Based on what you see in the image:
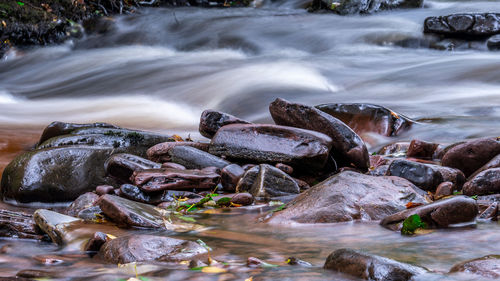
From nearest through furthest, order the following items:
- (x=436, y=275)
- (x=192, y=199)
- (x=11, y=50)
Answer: (x=436, y=275)
(x=192, y=199)
(x=11, y=50)

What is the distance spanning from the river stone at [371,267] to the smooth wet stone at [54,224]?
5.20 feet

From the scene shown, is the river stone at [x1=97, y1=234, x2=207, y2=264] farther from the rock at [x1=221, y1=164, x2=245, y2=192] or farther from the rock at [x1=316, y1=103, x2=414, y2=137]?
the rock at [x1=316, y1=103, x2=414, y2=137]

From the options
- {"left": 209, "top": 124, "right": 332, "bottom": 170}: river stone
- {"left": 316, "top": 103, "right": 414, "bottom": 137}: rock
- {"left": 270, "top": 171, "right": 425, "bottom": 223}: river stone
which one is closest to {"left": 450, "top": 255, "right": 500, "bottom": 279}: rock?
{"left": 270, "top": 171, "right": 425, "bottom": 223}: river stone

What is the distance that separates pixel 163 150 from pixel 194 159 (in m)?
0.43

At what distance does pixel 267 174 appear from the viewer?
423cm

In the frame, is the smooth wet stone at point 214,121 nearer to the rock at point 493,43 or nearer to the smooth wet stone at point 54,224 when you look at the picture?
the smooth wet stone at point 54,224

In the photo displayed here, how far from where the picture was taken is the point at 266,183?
13.7 feet

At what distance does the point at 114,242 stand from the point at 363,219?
157cm

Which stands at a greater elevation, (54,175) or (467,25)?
(467,25)

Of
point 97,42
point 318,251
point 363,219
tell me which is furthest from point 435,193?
point 97,42

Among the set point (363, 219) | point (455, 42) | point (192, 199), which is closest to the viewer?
point (363, 219)

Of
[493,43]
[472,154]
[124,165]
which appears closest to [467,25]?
[493,43]

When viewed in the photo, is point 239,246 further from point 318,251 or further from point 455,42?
point 455,42

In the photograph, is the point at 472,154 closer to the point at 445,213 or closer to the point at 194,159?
the point at 445,213
